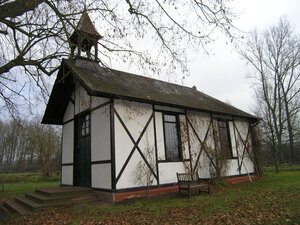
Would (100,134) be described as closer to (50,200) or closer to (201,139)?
(50,200)

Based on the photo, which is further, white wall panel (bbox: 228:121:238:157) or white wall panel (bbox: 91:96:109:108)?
white wall panel (bbox: 228:121:238:157)

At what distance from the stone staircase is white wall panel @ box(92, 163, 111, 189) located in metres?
0.38

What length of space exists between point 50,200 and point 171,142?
4997 mm

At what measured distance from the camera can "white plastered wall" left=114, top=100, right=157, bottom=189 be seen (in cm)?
740

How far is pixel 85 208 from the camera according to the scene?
6477 millimetres

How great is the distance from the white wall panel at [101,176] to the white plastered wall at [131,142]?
1.16ft

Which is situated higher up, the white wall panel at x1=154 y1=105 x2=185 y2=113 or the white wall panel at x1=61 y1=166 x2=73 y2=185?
the white wall panel at x1=154 y1=105 x2=185 y2=113

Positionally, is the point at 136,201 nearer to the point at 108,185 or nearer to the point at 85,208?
the point at 108,185

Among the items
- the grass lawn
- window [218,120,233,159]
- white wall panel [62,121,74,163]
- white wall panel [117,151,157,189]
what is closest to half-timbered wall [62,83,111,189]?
white wall panel [62,121,74,163]

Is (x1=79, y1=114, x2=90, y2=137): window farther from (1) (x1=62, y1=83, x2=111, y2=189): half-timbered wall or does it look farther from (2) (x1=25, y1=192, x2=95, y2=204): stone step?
(2) (x1=25, y1=192, x2=95, y2=204): stone step

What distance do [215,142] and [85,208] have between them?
707 cm

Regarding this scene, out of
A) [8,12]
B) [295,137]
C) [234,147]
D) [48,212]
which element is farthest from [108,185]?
[295,137]

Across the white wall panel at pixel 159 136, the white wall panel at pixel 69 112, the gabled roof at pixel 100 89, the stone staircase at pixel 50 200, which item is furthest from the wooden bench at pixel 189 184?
the white wall panel at pixel 69 112

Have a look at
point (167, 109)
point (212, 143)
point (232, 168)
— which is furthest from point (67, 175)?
point (232, 168)
